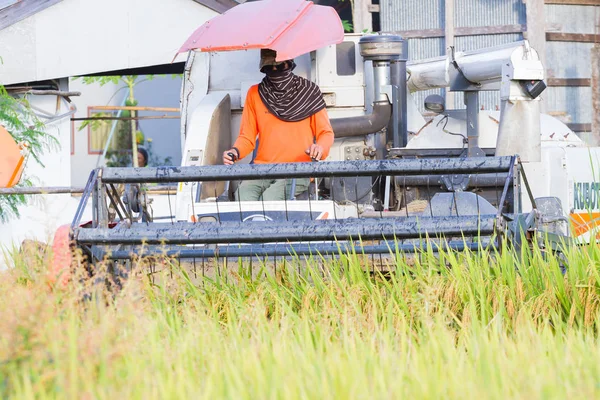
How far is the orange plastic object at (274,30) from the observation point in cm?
767

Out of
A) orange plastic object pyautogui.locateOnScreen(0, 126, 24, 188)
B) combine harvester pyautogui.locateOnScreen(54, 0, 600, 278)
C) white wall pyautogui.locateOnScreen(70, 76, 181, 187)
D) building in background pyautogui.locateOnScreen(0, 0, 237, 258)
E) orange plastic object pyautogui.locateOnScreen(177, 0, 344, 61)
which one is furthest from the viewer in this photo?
white wall pyautogui.locateOnScreen(70, 76, 181, 187)

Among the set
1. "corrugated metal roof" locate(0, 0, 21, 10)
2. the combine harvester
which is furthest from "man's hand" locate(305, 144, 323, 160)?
"corrugated metal roof" locate(0, 0, 21, 10)

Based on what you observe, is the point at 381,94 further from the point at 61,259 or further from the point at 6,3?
Result: the point at 6,3

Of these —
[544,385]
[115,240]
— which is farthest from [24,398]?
[115,240]

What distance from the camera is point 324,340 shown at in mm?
4371

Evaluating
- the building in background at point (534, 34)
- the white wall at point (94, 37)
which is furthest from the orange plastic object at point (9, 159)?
the building in background at point (534, 34)

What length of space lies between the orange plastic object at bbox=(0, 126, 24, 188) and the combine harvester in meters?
0.59

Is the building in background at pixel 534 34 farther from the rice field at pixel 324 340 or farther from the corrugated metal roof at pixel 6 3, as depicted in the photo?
the rice field at pixel 324 340

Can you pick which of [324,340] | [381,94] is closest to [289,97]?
[381,94]

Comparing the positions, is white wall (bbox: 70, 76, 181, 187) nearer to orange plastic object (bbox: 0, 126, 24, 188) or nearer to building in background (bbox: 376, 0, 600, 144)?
building in background (bbox: 376, 0, 600, 144)

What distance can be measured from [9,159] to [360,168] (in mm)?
3238

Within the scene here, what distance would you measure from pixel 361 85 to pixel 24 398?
6.60m

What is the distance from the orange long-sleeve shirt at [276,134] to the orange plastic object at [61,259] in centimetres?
230

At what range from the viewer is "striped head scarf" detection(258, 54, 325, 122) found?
786cm
